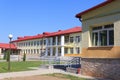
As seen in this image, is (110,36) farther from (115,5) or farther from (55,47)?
(55,47)

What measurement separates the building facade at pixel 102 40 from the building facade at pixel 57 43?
1692 inches

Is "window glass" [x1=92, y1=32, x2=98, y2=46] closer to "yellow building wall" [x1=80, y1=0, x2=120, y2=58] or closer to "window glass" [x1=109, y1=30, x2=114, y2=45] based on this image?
"yellow building wall" [x1=80, y1=0, x2=120, y2=58]

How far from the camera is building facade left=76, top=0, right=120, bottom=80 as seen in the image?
16969 millimetres

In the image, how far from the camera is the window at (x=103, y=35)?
58.4ft

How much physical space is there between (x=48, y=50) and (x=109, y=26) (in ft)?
191

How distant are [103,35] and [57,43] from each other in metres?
52.7

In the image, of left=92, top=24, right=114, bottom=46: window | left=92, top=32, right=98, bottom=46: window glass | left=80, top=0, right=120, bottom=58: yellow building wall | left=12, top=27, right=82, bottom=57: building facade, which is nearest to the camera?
left=80, top=0, right=120, bottom=58: yellow building wall

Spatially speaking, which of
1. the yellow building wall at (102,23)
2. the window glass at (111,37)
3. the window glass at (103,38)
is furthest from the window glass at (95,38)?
the window glass at (111,37)

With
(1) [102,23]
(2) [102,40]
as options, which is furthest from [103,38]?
(1) [102,23]

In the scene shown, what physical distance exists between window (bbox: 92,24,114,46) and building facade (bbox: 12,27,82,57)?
43173 mm

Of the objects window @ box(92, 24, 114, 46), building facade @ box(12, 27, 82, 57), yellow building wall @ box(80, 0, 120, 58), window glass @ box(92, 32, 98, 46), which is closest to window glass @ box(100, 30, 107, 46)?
window @ box(92, 24, 114, 46)

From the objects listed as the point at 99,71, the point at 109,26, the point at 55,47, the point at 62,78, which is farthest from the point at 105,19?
the point at 55,47

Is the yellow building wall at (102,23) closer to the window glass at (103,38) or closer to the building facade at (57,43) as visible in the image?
the window glass at (103,38)

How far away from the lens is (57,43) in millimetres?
71125
